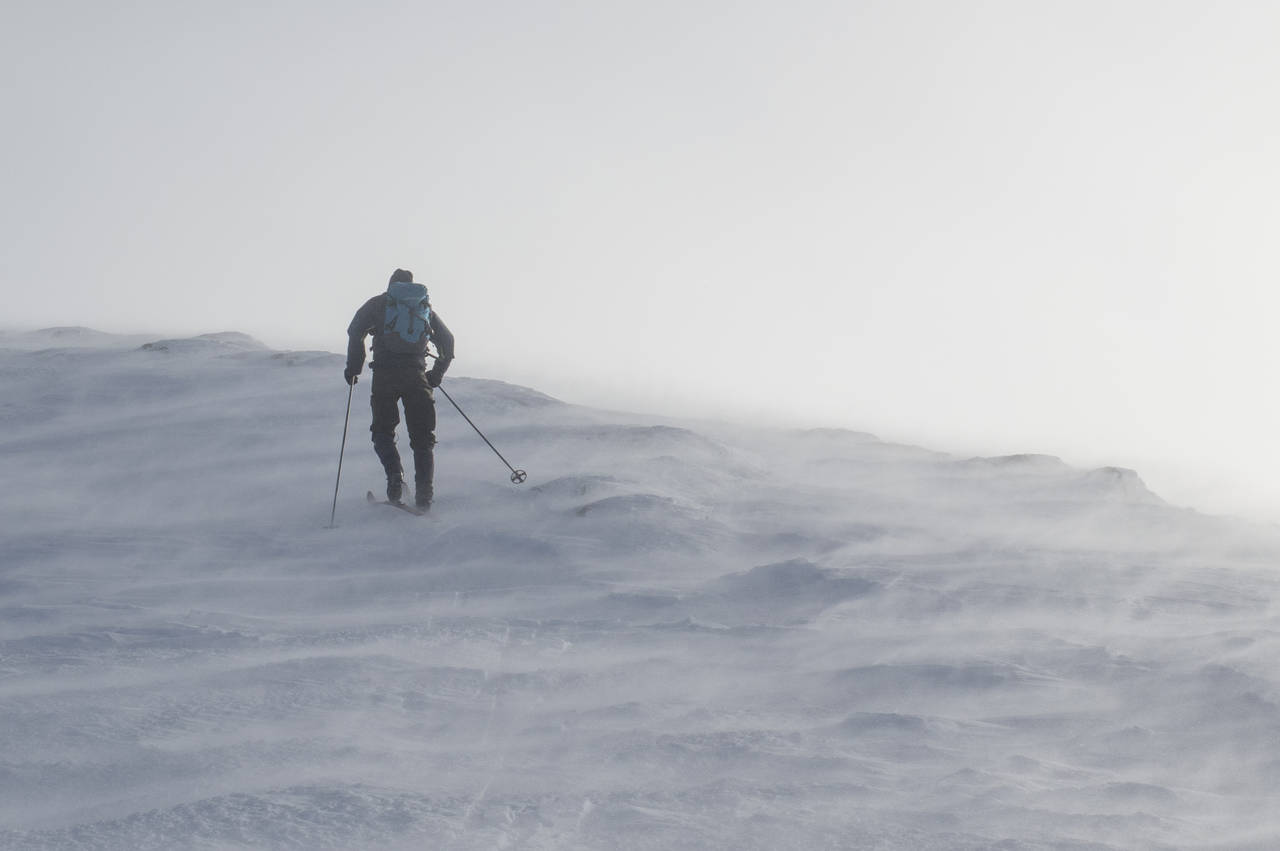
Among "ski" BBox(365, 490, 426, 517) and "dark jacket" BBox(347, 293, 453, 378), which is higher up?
"dark jacket" BBox(347, 293, 453, 378)

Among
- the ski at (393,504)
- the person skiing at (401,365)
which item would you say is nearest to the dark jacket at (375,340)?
the person skiing at (401,365)

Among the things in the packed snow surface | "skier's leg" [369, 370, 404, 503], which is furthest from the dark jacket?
the packed snow surface

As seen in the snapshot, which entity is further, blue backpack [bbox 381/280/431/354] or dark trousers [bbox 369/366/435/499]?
dark trousers [bbox 369/366/435/499]

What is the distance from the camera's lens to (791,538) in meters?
8.62

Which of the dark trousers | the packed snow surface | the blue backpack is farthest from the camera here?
the dark trousers

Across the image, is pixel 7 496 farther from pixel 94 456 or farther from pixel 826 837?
pixel 826 837

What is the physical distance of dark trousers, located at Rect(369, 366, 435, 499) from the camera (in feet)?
28.8

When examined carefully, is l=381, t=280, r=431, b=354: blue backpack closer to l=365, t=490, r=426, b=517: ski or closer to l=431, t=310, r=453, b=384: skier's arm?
l=431, t=310, r=453, b=384: skier's arm

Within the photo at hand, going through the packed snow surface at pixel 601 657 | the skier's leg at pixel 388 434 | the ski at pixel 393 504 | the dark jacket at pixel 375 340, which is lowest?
the packed snow surface at pixel 601 657

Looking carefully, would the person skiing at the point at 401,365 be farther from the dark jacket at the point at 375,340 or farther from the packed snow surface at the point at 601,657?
the packed snow surface at the point at 601,657

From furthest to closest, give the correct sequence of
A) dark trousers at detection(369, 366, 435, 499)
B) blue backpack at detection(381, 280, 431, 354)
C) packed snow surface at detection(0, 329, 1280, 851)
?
dark trousers at detection(369, 366, 435, 499) < blue backpack at detection(381, 280, 431, 354) < packed snow surface at detection(0, 329, 1280, 851)

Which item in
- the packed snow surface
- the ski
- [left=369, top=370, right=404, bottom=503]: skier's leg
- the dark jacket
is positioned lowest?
the packed snow surface

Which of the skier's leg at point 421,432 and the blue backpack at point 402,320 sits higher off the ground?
the blue backpack at point 402,320

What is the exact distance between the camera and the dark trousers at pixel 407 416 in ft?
28.8
